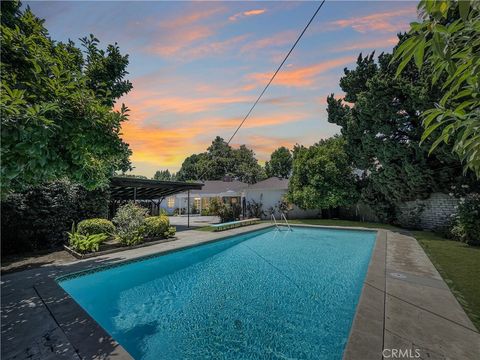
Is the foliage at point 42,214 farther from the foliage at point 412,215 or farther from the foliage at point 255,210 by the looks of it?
the foliage at point 412,215

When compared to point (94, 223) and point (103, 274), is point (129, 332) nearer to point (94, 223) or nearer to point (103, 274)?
point (103, 274)

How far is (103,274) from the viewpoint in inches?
305

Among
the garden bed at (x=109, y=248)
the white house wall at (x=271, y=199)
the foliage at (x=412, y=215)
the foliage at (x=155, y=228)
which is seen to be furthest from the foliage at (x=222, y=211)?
the foliage at (x=412, y=215)

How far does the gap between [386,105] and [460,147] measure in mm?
15501

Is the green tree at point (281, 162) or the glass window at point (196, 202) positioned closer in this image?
the glass window at point (196, 202)

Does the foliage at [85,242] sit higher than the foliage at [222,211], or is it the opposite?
the foliage at [222,211]

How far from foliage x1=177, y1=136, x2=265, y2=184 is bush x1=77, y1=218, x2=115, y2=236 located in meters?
43.2

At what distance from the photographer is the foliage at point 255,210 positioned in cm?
2417

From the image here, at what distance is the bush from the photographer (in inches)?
404

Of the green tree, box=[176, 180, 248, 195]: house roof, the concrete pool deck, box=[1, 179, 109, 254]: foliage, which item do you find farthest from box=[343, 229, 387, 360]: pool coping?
the green tree

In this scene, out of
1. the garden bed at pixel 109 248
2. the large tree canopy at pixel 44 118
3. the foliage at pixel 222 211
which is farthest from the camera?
the foliage at pixel 222 211

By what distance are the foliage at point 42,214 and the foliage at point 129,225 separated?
1.92m

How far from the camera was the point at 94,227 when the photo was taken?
414 inches

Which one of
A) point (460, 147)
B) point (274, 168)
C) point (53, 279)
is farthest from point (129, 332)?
point (274, 168)
